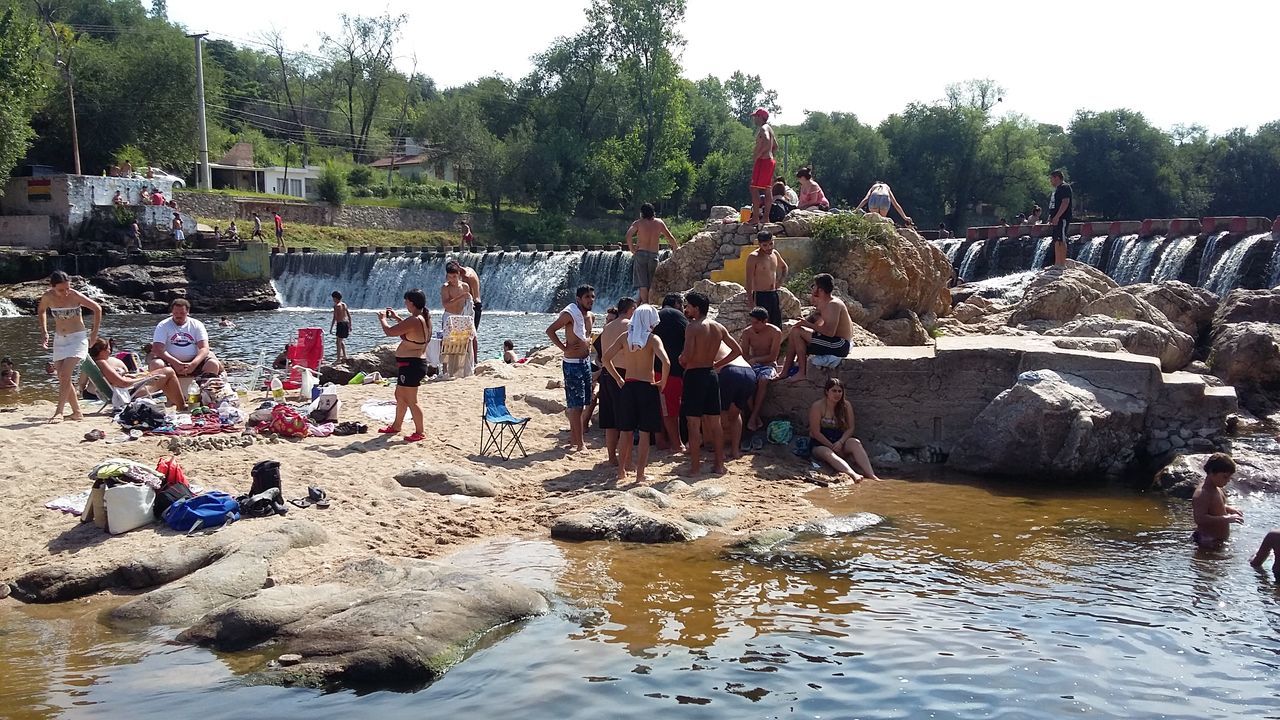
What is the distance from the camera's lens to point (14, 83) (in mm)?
36312

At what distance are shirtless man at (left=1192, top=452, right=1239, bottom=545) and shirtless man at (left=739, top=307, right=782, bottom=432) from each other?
411cm

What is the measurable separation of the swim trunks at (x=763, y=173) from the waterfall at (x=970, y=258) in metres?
12.4

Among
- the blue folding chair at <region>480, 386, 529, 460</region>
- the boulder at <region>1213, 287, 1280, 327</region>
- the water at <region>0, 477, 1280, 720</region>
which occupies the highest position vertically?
the boulder at <region>1213, 287, 1280, 327</region>

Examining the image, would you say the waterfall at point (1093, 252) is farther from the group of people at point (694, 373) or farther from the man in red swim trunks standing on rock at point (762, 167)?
the group of people at point (694, 373)

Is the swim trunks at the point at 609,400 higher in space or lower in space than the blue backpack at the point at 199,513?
higher

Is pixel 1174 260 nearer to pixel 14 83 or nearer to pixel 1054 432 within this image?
pixel 1054 432

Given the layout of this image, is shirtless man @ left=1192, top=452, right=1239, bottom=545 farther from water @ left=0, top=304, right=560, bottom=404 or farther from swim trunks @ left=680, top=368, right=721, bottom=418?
water @ left=0, top=304, right=560, bottom=404

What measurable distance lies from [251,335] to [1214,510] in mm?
23508

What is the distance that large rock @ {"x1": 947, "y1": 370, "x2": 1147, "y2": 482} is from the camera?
9453mm

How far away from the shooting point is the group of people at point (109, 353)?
10.2 meters

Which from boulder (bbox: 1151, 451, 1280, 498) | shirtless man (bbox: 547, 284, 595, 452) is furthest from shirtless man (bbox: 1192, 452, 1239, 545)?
shirtless man (bbox: 547, 284, 595, 452)

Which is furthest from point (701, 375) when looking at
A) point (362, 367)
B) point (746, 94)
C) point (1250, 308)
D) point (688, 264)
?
point (746, 94)

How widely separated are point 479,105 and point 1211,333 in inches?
2106

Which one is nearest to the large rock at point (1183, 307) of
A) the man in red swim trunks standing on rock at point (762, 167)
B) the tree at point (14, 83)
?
the man in red swim trunks standing on rock at point (762, 167)
